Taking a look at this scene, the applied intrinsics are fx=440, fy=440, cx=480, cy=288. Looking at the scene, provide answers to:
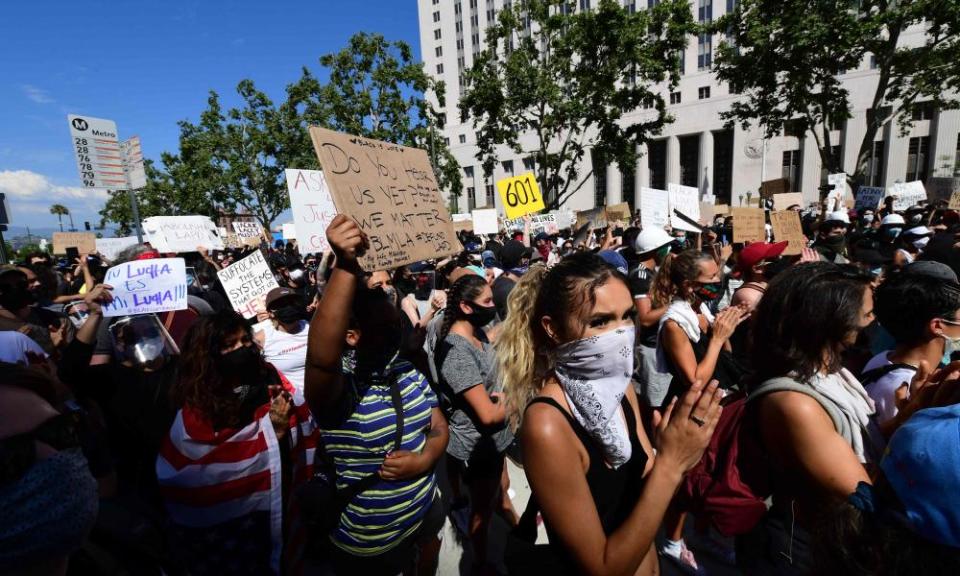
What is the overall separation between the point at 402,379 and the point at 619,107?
1787 cm

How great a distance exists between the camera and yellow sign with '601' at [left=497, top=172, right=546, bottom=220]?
7581 millimetres

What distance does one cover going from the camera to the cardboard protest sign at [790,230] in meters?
5.21

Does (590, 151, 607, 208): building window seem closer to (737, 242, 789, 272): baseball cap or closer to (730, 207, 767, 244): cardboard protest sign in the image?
(730, 207, 767, 244): cardboard protest sign

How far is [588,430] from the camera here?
4.90 feet

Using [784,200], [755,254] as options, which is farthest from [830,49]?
[755,254]

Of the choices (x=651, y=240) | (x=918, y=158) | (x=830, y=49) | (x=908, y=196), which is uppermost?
(x=830, y=49)

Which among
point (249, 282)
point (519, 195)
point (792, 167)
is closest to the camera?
point (249, 282)

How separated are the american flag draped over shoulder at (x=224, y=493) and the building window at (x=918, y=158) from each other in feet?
165

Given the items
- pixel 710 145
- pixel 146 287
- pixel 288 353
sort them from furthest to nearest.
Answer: pixel 710 145, pixel 288 353, pixel 146 287

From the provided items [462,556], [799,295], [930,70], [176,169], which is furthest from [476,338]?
[176,169]

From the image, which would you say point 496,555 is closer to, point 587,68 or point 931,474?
point 931,474

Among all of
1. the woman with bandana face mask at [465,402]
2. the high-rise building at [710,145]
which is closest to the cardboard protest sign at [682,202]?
the woman with bandana face mask at [465,402]

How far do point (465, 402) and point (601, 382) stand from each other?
121 cm

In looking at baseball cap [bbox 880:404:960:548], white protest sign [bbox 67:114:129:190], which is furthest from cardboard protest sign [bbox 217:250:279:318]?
baseball cap [bbox 880:404:960:548]
